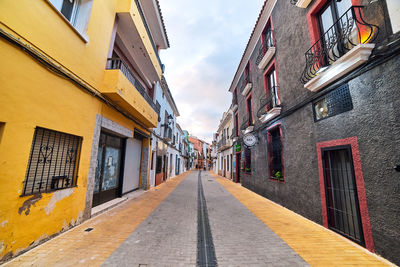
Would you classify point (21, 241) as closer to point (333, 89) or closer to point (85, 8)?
point (85, 8)

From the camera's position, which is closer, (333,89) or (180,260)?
(180,260)

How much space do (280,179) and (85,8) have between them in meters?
8.68

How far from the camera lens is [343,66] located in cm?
359

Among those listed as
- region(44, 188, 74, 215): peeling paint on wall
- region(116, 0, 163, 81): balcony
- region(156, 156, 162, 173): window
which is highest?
region(116, 0, 163, 81): balcony

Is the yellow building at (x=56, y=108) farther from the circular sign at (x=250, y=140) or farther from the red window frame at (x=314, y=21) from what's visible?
the circular sign at (x=250, y=140)

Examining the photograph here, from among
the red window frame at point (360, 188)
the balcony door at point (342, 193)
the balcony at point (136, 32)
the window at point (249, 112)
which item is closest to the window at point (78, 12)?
the balcony at point (136, 32)

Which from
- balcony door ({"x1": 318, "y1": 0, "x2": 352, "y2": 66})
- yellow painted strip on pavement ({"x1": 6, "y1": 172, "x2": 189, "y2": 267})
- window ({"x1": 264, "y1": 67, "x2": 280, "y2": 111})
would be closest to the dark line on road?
yellow painted strip on pavement ({"x1": 6, "y1": 172, "x2": 189, "y2": 267})

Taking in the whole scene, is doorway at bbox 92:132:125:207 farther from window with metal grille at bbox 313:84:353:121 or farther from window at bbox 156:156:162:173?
window with metal grille at bbox 313:84:353:121

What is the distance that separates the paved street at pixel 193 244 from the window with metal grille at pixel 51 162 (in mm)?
1146

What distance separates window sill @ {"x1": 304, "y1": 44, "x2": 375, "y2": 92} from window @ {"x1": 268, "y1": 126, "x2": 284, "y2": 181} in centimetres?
263

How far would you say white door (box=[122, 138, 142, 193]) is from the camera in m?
7.83

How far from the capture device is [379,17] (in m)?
3.06

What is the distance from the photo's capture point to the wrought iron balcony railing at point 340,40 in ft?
10.8

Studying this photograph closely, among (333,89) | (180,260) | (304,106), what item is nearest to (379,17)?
(333,89)
